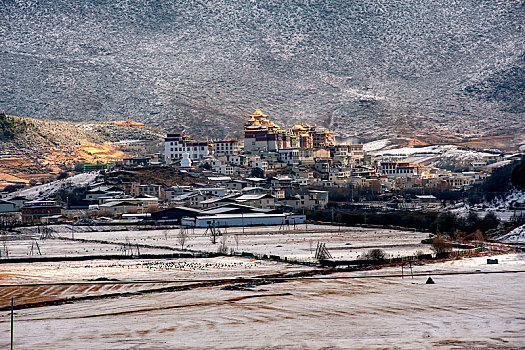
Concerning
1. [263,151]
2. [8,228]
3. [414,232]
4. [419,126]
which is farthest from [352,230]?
[419,126]

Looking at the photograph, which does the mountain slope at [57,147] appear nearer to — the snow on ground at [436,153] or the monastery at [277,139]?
the monastery at [277,139]

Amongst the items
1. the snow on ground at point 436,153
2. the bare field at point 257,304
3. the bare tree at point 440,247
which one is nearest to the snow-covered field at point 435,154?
the snow on ground at point 436,153

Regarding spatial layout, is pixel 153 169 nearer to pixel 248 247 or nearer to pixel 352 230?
pixel 352 230

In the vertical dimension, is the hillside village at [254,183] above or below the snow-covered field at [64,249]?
above

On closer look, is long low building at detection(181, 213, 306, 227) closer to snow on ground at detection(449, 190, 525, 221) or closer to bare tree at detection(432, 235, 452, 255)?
snow on ground at detection(449, 190, 525, 221)

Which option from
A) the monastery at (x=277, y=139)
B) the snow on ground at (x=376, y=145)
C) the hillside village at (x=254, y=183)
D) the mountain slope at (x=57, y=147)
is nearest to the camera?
the hillside village at (x=254, y=183)

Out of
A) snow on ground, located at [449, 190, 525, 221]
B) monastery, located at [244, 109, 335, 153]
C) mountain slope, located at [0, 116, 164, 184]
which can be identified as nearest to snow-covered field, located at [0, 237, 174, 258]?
snow on ground, located at [449, 190, 525, 221]
